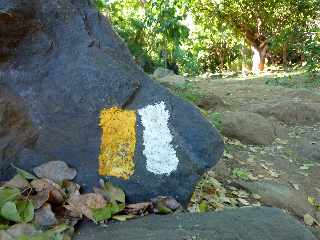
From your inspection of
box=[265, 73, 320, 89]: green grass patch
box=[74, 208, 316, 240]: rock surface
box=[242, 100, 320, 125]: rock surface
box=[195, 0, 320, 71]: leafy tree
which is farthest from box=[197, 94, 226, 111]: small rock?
box=[195, 0, 320, 71]: leafy tree

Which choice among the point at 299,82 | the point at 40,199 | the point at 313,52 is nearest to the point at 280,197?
the point at 40,199

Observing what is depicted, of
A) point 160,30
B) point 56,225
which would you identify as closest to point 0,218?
point 56,225

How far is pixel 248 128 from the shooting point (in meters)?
5.05

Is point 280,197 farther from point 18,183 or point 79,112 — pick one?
point 18,183

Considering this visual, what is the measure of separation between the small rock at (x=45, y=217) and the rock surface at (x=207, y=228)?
13cm

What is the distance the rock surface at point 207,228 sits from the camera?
6.47 ft

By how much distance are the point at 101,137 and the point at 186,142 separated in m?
0.44

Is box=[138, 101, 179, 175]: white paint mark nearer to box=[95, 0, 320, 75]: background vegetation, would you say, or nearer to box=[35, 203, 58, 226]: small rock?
box=[35, 203, 58, 226]: small rock

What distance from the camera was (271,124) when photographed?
219 inches

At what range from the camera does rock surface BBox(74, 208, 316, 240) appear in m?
Result: 1.97

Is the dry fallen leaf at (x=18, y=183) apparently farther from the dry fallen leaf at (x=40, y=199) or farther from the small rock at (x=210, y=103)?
the small rock at (x=210, y=103)

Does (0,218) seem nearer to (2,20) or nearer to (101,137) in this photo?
(101,137)

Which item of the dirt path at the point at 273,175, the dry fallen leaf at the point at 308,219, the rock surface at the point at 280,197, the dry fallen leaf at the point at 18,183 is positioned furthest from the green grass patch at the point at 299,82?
the dry fallen leaf at the point at 18,183

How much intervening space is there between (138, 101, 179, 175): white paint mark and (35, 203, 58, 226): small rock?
54 centimetres
